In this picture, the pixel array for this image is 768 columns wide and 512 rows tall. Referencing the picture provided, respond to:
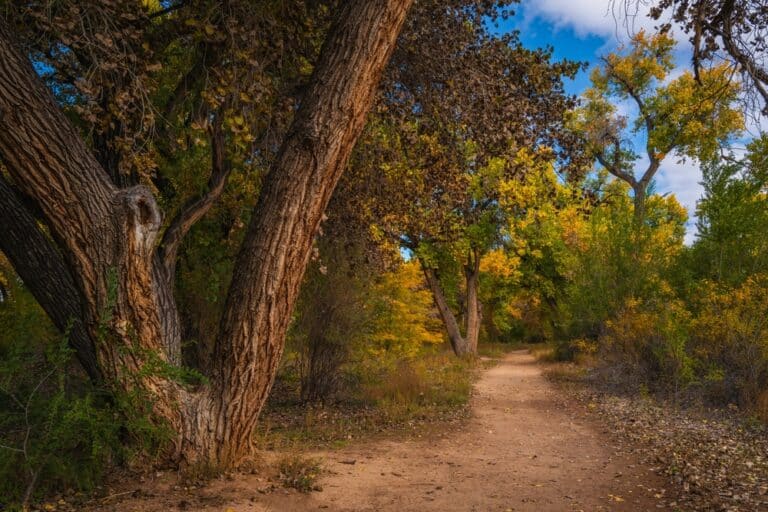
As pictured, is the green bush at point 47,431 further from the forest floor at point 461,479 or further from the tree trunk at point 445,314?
the tree trunk at point 445,314

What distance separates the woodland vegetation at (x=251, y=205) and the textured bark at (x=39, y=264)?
2cm

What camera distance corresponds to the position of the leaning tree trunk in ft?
14.0

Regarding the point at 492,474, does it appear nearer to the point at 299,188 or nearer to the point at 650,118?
the point at 299,188

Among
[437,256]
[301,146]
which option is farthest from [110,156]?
[437,256]

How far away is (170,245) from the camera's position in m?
6.21

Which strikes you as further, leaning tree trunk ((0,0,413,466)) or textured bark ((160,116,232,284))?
textured bark ((160,116,232,284))

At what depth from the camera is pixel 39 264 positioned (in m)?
4.70

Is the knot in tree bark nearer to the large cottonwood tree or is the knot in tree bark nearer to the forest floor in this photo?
the forest floor

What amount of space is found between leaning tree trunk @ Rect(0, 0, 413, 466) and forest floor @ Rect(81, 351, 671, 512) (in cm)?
60

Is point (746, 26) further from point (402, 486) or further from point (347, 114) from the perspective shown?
point (402, 486)

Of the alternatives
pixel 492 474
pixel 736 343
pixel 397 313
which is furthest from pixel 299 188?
pixel 397 313

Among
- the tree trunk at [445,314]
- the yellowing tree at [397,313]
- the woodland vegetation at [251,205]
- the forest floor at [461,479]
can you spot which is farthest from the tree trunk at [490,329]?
the forest floor at [461,479]

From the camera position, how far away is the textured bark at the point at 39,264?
468cm

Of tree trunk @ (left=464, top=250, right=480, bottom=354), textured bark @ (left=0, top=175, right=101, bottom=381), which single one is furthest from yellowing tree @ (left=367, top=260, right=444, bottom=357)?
tree trunk @ (left=464, top=250, right=480, bottom=354)
